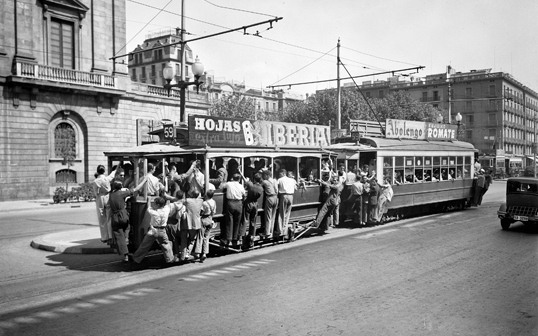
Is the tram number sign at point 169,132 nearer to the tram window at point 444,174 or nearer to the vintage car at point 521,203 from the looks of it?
the vintage car at point 521,203

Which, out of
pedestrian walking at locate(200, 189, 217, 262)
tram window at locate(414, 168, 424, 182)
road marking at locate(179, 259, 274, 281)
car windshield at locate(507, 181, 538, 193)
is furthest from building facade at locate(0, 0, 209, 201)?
car windshield at locate(507, 181, 538, 193)

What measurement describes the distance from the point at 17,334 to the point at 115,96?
28.2m

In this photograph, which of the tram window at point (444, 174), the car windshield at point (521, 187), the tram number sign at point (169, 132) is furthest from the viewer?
the tram window at point (444, 174)

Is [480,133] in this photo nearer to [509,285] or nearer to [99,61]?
[99,61]

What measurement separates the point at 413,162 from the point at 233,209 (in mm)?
10575

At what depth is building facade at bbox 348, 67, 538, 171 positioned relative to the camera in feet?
264

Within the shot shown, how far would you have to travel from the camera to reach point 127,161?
433 inches

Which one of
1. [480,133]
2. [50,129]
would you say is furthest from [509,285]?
[480,133]

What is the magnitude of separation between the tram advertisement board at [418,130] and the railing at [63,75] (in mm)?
20002

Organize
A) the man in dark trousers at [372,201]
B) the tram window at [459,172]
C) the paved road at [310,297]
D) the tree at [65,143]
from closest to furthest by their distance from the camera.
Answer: the paved road at [310,297], the man in dark trousers at [372,201], the tram window at [459,172], the tree at [65,143]

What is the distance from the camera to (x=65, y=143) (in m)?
30.1

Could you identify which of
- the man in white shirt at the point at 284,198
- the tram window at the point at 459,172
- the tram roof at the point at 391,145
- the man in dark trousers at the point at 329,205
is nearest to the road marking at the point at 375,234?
the man in dark trousers at the point at 329,205

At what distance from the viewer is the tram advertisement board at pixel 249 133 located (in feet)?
37.1

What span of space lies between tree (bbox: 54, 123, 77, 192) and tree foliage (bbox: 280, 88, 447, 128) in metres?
24.4
